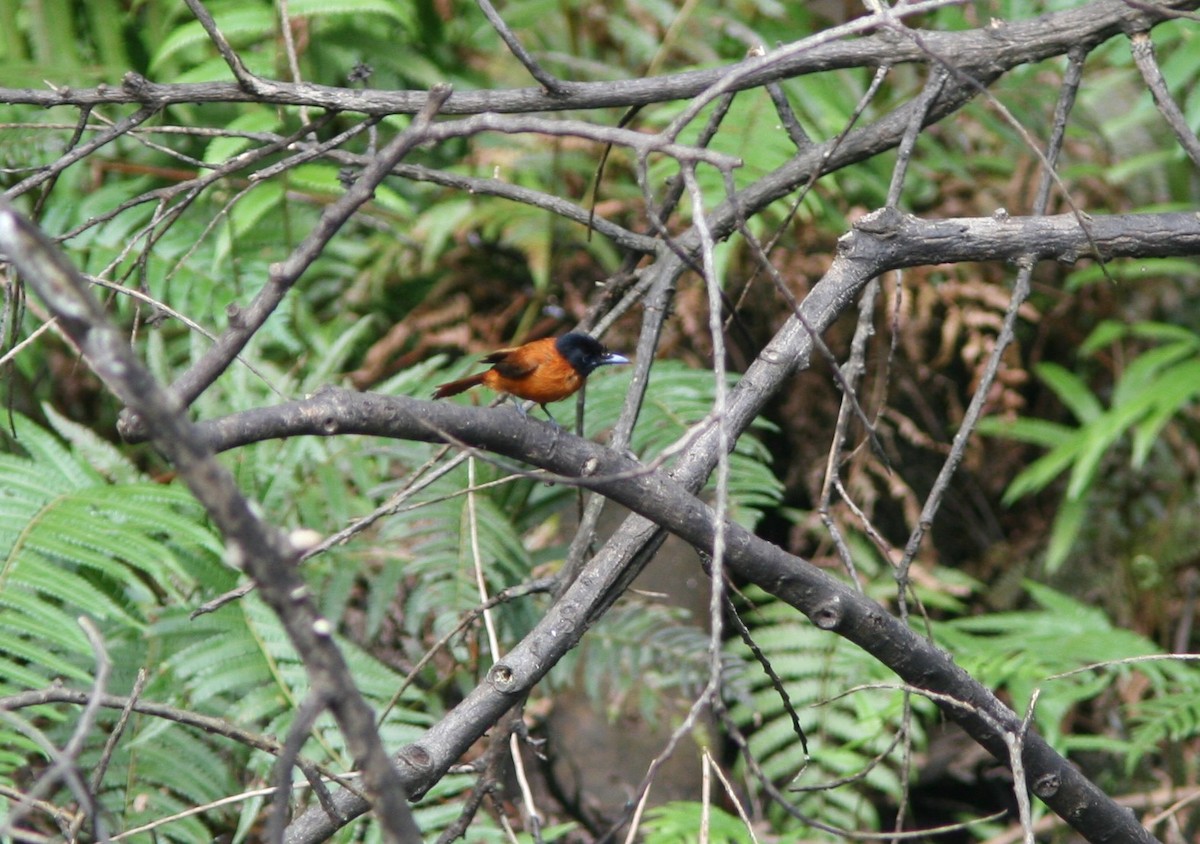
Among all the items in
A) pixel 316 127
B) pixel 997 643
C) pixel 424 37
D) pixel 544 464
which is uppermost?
pixel 424 37

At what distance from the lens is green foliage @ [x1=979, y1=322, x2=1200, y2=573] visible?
4750 millimetres

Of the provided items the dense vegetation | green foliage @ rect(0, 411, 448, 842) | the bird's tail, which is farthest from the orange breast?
green foliage @ rect(0, 411, 448, 842)

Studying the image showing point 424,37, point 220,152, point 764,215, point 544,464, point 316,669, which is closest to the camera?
point 316,669

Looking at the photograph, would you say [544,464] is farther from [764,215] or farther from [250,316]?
[764,215]

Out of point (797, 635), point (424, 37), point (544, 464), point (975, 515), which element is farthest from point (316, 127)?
point (975, 515)

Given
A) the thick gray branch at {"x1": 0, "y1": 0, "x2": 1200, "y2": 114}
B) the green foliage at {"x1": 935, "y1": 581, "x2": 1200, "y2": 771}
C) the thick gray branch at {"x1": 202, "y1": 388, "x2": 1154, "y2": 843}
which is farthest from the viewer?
the green foliage at {"x1": 935, "y1": 581, "x2": 1200, "y2": 771}

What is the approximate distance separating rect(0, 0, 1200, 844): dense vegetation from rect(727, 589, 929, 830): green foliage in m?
0.02

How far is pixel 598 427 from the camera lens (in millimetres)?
3723

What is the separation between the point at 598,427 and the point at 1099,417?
254cm

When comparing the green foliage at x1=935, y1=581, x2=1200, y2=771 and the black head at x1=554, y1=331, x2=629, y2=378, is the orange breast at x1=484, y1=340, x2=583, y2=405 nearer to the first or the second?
the black head at x1=554, y1=331, x2=629, y2=378

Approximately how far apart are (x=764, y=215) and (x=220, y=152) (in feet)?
6.88

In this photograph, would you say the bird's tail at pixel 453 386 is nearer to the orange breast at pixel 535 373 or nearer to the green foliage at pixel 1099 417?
the orange breast at pixel 535 373

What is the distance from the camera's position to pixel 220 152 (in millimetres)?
4359

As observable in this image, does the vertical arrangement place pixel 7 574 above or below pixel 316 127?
below
